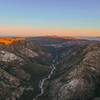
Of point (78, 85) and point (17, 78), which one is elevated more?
point (78, 85)

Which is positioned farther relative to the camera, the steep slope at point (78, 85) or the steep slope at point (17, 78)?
the steep slope at point (17, 78)

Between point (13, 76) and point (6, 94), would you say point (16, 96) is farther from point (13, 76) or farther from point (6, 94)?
point (13, 76)

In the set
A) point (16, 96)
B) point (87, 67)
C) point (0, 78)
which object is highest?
point (87, 67)

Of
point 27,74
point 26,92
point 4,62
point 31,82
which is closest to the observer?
point 26,92

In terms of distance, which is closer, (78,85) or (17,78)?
(78,85)

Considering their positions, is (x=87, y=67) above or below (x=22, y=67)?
above

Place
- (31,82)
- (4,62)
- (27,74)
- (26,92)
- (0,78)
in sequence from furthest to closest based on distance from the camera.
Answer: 1. (4,62)
2. (27,74)
3. (31,82)
4. (0,78)
5. (26,92)

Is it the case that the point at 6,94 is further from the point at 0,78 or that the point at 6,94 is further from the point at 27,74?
the point at 27,74

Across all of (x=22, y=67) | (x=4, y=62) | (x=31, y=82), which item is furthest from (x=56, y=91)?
(x=4, y=62)

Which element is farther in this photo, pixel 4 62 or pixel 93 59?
pixel 4 62

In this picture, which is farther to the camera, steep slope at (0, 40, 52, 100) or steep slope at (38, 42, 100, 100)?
steep slope at (0, 40, 52, 100)
